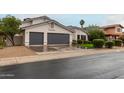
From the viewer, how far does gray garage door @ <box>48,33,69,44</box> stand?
135 feet

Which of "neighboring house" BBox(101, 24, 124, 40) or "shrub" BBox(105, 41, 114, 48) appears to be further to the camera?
"neighboring house" BBox(101, 24, 124, 40)

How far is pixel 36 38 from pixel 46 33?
2293mm

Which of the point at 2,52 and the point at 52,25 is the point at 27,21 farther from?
the point at 2,52

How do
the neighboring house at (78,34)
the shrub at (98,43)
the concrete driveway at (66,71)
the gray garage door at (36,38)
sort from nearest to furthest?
1. the concrete driveway at (66,71)
2. the gray garage door at (36,38)
3. the shrub at (98,43)
4. the neighboring house at (78,34)

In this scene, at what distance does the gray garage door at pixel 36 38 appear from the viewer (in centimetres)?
3834

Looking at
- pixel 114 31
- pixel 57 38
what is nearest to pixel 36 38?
pixel 57 38

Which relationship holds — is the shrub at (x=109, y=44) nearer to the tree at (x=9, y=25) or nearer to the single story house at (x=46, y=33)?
the single story house at (x=46, y=33)

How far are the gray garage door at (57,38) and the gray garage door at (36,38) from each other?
69.8 inches

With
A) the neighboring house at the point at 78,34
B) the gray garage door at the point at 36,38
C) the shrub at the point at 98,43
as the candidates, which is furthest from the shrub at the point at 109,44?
the gray garage door at the point at 36,38

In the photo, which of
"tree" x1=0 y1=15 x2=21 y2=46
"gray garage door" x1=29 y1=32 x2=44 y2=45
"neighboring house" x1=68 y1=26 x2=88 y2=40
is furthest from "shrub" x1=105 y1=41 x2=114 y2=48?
"tree" x1=0 y1=15 x2=21 y2=46

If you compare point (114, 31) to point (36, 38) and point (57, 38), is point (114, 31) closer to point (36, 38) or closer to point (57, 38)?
point (57, 38)

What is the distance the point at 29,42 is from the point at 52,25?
614 cm

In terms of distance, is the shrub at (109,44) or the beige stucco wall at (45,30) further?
the shrub at (109,44)

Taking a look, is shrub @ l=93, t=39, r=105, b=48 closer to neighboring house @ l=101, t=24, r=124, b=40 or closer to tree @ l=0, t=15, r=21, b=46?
tree @ l=0, t=15, r=21, b=46
